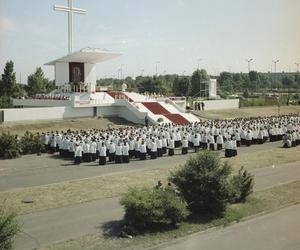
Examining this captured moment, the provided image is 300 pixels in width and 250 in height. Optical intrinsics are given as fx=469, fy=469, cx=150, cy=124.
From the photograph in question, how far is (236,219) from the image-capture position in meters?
12.2

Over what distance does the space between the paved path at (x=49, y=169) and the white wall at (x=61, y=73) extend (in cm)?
2098

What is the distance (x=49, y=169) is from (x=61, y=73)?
25.0m

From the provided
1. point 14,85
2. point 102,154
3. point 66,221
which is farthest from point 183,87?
point 66,221

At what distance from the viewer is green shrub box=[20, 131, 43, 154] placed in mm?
23109

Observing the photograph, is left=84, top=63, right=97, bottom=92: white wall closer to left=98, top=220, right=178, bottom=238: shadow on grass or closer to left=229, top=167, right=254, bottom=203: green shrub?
left=229, top=167, right=254, bottom=203: green shrub

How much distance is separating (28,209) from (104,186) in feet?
11.0

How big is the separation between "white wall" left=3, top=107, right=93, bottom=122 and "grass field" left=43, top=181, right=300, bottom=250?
69.9 feet

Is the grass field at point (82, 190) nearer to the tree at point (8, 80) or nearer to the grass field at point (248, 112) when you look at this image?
the grass field at point (248, 112)

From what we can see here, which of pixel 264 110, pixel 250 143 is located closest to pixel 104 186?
pixel 250 143

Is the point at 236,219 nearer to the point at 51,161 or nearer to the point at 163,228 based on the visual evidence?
the point at 163,228

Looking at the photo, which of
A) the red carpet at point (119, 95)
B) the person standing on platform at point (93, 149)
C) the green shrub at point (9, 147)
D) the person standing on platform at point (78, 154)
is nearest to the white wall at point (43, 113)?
the red carpet at point (119, 95)

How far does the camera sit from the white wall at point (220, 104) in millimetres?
48416

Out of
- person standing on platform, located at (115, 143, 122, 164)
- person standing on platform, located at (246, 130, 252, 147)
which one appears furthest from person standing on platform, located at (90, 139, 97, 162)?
person standing on platform, located at (246, 130, 252, 147)

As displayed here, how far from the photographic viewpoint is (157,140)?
22.5 m
